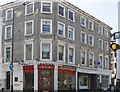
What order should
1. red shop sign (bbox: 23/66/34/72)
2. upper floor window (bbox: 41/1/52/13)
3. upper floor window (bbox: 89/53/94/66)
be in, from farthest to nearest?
→ upper floor window (bbox: 89/53/94/66), upper floor window (bbox: 41/1/52/13), red shop sign (bbox: 23/66/34/72)

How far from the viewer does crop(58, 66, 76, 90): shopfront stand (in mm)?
28025

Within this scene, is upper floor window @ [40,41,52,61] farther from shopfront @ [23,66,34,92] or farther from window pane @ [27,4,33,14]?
window pane @ [27,4,33,14]

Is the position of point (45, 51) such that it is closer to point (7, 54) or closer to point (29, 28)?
point (29, 28)

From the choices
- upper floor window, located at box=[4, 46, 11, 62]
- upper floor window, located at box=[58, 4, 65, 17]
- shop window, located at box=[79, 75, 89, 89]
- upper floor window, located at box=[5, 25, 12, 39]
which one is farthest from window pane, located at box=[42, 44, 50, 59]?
shop window, located at box=[79, 75, 89, 89]

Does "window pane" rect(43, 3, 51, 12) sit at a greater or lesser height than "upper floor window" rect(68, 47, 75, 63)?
greater

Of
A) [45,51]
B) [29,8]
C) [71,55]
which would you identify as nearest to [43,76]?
[45,51]

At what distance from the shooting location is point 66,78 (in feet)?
97.5

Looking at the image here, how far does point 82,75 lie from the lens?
34.4m

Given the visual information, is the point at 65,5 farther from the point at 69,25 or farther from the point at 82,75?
the point at 82,75

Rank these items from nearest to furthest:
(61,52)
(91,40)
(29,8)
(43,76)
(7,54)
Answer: (43,76), (29,8), (61,52), (7,54), (91,40)

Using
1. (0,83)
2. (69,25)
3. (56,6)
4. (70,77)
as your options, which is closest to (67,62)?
(70,77)

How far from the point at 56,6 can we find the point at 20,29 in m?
5.89

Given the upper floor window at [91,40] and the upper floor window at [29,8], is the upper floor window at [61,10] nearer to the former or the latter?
the upper floor window at [29,8]

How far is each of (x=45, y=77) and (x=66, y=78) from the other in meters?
4.11
